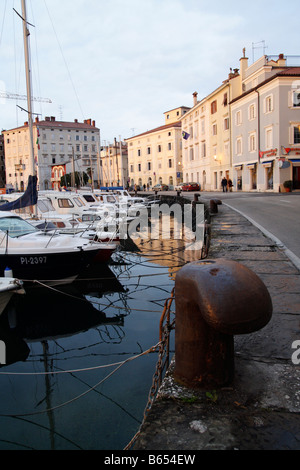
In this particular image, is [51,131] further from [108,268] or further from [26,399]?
[26,399]

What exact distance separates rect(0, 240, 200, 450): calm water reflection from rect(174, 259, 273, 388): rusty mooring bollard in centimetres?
136

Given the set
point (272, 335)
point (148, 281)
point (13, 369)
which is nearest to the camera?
point (272, 335)


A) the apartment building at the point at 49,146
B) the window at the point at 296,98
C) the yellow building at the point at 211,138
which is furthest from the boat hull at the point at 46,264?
the apartment building at the point at 49,146

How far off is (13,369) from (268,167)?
3516 centimetres

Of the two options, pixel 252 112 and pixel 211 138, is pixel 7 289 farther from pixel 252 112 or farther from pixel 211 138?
pixel 211 138

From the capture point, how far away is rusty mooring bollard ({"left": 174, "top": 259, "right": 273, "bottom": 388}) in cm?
268

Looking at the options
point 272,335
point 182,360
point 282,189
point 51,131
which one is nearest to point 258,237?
point 272,335

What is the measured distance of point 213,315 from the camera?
2688mm

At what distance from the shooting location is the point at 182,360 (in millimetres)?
3012

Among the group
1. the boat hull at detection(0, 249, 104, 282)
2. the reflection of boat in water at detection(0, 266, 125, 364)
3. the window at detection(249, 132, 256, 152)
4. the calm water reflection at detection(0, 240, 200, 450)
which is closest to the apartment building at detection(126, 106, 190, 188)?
the window at detection(249, 132, 256, 152)

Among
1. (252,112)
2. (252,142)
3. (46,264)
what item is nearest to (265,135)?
(252,142)

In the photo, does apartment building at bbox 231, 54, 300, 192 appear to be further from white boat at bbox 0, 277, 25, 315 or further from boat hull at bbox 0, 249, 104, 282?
white boat at bbox 0, 277, 25, 315

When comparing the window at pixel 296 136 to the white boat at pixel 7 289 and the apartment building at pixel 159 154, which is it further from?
the apartment building at pixel 159 154
